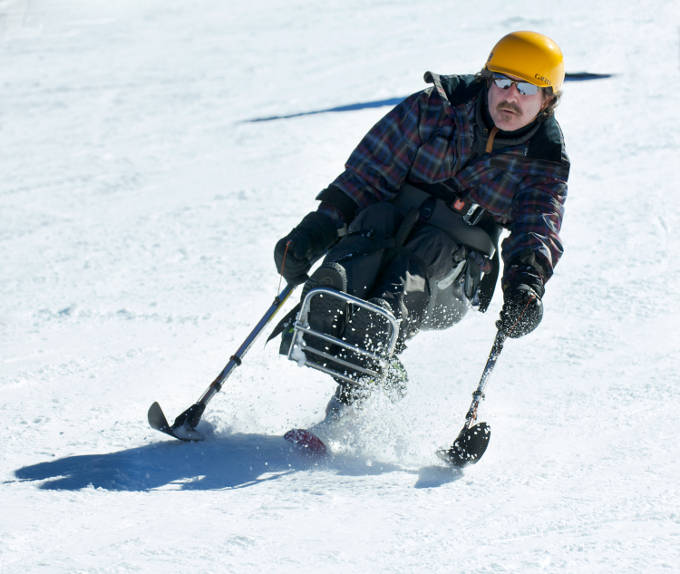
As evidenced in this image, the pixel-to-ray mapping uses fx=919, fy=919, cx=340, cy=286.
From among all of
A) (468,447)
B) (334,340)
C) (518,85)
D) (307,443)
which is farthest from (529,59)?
(307,443)

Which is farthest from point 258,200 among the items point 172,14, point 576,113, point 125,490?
point 172,14

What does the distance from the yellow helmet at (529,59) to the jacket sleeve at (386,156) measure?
402mm

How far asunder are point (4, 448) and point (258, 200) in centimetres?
442

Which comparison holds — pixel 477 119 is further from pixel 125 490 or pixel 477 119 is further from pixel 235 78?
pixel 235 78

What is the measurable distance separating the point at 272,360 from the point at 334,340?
5.67ft

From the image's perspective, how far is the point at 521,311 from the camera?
3.55 metres

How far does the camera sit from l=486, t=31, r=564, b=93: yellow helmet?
3.79m

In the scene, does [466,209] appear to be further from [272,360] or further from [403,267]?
[272,360]

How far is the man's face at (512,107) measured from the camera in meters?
3.84

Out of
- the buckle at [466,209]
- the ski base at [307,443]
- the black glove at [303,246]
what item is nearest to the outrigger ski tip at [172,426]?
the ski base at [307,443]

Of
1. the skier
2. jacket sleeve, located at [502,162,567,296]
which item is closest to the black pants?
the skier

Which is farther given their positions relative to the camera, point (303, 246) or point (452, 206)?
point (452, 206)

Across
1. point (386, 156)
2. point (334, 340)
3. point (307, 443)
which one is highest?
point (386, 156)

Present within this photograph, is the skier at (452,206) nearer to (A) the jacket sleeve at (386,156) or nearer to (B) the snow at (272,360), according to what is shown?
(A) the jacket sleeve at (386,156)
